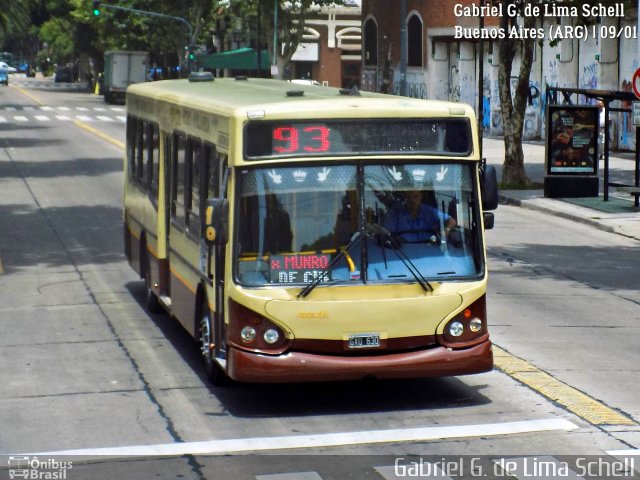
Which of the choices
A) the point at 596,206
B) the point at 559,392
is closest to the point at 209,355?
the point at 559,392

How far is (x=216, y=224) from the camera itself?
1051 centimetres

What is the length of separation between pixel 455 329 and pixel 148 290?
5.72m

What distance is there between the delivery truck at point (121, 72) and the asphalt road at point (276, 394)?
6278 centimetres

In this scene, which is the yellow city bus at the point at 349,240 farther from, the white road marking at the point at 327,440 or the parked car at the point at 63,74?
the parked car at the point at 63,74

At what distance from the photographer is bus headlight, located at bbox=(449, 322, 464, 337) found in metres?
10.8

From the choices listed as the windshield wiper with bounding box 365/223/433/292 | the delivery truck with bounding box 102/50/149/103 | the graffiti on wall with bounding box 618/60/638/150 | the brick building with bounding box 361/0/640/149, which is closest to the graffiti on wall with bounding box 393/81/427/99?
the brick building with bounding box 361/0/640/149

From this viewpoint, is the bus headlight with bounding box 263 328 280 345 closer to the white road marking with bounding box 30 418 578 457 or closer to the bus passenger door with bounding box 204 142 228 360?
the bus passenger door with bounding box 204 142 228 360

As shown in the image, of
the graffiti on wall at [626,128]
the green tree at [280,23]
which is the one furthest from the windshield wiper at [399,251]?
the green tree at [280,23]

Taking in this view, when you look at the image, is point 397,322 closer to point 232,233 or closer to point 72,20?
point 232,233

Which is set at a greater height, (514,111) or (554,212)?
(514,111)

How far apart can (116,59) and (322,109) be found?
241ft

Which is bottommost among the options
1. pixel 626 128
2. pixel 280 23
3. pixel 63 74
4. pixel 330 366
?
pixel 330 366

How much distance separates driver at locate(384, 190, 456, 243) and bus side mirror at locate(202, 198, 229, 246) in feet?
4.25

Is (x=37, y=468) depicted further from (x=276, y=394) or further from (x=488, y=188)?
(x=488, y=188)
